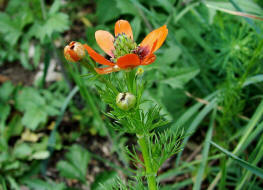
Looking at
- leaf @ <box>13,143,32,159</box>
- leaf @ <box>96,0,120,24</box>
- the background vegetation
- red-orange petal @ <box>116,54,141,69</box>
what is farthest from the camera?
leaf @ <box>96,0,120,24</box>

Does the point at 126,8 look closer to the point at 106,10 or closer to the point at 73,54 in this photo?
the point at 106,10

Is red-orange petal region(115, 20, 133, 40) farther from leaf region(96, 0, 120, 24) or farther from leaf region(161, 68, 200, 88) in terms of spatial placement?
leaf region(96, 0, 120, 24)

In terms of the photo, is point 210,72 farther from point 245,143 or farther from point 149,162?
point 149,162

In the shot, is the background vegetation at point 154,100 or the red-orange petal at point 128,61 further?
the background vegetation at point 154,100

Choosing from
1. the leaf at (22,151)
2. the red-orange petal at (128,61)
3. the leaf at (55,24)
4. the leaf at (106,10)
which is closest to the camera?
the red-orange petal at (128,61)

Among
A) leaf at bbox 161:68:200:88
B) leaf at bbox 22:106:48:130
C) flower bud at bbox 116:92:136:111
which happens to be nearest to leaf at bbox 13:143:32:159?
leaf at bbox 22:106:48:130

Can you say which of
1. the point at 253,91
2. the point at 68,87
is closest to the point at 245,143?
the point at 253,91

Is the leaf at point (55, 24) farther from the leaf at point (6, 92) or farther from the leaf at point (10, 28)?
the leaf at point (6, 92)

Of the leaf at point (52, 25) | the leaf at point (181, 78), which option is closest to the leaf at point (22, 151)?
the leaf at point (52, 25)
